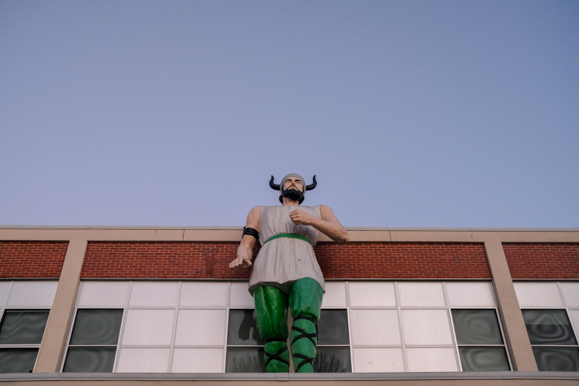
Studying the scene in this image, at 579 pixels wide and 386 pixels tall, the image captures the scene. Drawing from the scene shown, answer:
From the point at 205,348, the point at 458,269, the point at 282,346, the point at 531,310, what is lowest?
the point at 282,346

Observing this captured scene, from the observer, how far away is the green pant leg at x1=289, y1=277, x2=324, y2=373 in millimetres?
6984

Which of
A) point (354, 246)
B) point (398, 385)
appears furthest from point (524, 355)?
point (398, 385)

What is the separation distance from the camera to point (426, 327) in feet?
32.1

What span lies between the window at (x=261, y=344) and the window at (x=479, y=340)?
1.96 metres

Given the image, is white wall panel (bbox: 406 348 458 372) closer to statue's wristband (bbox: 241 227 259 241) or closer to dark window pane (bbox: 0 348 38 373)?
statue's wristband (bbox: 241 227 259 241)

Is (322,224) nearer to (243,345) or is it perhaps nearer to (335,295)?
(335,295)

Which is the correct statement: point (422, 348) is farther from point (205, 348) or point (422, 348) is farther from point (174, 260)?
point (174, 260)

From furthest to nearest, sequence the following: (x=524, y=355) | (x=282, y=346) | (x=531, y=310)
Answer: (x=531, y=310) → (x=524, y=355) → (x=282, y=346)

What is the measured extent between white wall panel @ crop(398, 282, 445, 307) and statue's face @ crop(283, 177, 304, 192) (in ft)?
8.87

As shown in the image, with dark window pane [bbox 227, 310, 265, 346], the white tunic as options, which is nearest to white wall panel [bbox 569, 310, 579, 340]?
the white tunic

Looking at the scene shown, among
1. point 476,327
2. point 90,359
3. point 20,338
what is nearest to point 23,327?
point 20,338

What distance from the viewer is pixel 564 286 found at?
408 inches

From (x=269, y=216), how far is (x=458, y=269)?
3.98m

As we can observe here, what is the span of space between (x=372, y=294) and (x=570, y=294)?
3600mm
